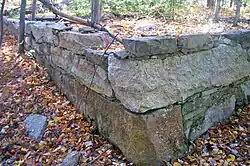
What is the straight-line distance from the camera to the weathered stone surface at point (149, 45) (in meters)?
2.36

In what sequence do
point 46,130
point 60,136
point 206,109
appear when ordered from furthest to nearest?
point 46,130 < point 60,136 < point 206,109

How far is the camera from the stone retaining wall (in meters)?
2.42

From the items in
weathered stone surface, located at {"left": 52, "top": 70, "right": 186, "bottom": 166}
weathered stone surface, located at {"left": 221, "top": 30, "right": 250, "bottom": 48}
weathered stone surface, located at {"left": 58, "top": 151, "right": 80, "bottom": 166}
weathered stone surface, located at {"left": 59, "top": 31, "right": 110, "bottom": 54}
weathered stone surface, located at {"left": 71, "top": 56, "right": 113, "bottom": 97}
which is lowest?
weathered stone surface, located at {"left": 58, "top": 151, "right": 80, "bottom": 166}

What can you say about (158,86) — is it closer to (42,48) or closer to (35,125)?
(35,125)

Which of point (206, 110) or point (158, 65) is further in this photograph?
point (206, 110)

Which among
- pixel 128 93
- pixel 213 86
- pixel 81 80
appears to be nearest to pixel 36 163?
pixel 81 80

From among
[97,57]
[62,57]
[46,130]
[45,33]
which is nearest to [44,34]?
[45,33]

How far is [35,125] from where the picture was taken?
11.1 ft

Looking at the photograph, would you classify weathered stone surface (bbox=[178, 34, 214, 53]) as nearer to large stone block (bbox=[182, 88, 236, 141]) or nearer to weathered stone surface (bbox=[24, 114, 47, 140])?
large stone block (bbox=[182, 88, 236, 141])

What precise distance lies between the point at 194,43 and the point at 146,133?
1038mm

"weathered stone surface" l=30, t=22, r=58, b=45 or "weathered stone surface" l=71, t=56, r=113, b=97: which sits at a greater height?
"weathered stone surface" l=30, t=22, r=58, b=45

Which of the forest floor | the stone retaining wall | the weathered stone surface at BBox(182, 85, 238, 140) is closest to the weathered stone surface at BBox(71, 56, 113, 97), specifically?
the stone retaining wall

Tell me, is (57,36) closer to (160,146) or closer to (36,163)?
(36,163)

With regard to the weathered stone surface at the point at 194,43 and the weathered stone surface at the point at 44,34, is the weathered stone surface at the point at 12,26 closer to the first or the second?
the weathered stone surface at the point at 44,34
